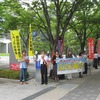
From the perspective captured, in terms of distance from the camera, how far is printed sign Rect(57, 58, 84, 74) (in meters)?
17.3

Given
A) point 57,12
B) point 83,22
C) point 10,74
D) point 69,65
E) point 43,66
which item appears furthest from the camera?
point 83,22

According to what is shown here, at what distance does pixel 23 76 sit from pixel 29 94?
365cm

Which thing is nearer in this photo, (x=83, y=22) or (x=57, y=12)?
(x=57, y=12)

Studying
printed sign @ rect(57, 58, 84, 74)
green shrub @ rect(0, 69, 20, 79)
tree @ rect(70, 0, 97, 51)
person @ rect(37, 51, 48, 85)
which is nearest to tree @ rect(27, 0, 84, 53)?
printed sign @ rect(57, 58, 84, 74)

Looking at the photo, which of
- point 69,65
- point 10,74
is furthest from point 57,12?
point 10,74

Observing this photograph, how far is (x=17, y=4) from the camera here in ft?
75.5

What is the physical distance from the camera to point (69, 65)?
18078 mm

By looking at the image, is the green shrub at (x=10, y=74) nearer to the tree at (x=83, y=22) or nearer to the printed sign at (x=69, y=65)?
the printed sign at (x=69, y=65)

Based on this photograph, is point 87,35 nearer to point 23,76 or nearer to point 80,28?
point 80,28

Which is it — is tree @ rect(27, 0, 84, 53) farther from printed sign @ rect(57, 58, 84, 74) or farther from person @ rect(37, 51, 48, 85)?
person @ rect(37, 51, 48, 85)

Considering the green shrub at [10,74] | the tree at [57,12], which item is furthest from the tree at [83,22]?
the green shrub at [10,74]

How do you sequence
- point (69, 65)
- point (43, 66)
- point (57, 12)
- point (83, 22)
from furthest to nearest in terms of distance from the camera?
1. point (83, 22)
2. point (57, 12)
3. point (69, 65)
4. point (43, 66)

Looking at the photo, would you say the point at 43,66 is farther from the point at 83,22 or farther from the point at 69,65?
the point at 83,22

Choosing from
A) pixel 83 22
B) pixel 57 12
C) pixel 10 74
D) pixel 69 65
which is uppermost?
pixel 83 22
